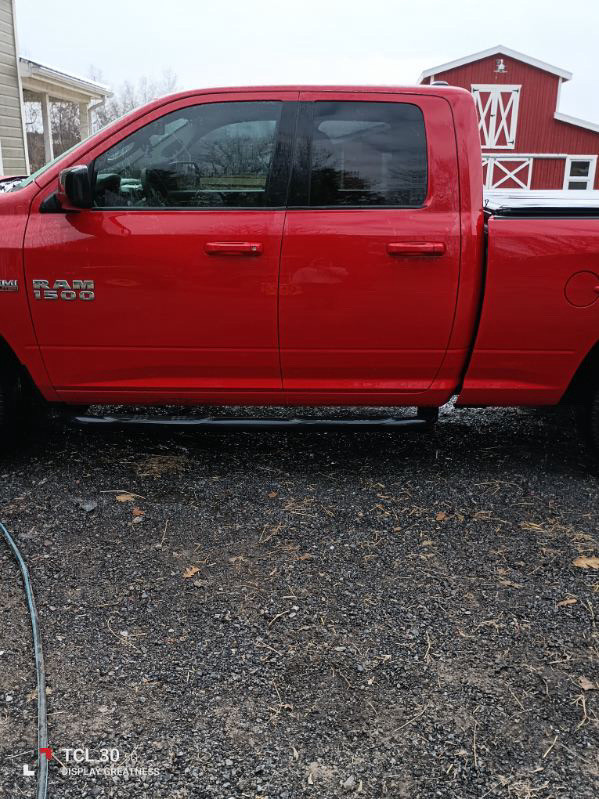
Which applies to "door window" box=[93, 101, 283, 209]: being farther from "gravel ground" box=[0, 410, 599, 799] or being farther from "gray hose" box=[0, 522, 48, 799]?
"gray hose" box=[0, 522, 48, 799]

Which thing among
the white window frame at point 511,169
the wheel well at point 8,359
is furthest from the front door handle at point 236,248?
the white window frame at point 511,169

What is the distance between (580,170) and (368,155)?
25.5 meters

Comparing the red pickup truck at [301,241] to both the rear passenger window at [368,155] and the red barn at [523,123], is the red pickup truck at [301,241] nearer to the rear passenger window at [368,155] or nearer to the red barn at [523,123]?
the rear passenger window at [368,155]

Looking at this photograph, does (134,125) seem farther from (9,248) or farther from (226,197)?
(9,248)

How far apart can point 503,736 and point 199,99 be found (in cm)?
319

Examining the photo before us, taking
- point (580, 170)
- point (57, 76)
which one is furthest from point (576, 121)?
point (57, 76)

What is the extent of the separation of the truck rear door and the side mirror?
101cm

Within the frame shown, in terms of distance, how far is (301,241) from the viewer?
364 cm

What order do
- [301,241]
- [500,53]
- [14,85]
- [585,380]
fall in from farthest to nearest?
[500,53] < [14,85] < [585,380] < [301,241]

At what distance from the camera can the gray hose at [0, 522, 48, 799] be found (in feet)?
6.64

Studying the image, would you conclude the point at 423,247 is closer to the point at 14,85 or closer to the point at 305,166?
the point at 305,166

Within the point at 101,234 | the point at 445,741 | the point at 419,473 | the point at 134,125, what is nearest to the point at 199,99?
the point at 134,125

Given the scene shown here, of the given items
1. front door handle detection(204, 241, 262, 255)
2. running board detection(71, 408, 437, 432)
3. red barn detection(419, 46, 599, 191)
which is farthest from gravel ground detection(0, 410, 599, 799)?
red barn detection(419, 46, 599, 191)

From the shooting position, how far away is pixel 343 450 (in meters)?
4.52
